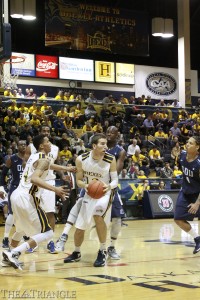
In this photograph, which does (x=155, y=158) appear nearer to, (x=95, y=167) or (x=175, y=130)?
(x=175, y=130)

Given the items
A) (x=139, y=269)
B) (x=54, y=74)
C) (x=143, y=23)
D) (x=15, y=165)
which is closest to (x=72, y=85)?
(x=54, y=74)

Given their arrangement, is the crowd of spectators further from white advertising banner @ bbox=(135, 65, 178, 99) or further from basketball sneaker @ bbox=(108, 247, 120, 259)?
basketball sneaker @ bbox=(108, 247, 120, 259)

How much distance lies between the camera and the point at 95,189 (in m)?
7.72

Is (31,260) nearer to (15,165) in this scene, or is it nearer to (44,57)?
(15,165)

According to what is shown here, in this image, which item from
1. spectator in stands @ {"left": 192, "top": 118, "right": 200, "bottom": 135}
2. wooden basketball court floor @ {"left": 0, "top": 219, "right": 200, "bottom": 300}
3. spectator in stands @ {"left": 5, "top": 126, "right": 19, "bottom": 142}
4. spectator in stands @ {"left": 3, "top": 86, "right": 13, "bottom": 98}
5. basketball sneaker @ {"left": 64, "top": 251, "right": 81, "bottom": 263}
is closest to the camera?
wooden basketball court floor @ {"left": 0, "top": 219, "right": 200, "bottom": 300}

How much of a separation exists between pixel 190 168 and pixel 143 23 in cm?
2286

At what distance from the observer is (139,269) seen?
7504 mm

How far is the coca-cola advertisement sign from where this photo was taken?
32188 mm

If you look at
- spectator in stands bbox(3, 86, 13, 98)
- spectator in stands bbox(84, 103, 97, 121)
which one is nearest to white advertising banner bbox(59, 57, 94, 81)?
spectator in stands bbox(84, 103, 97, 121)

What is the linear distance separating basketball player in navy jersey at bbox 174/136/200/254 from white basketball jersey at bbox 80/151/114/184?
4.66 feet

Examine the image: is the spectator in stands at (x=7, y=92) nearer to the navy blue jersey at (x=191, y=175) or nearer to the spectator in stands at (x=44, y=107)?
the spectator in stands at (x=44, y=107)

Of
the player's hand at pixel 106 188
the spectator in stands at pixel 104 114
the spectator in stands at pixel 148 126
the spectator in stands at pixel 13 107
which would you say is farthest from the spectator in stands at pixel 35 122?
the player's hand at pixel 106 188

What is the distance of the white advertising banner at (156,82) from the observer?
3605 cm

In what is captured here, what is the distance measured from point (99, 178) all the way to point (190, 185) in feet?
5.51
